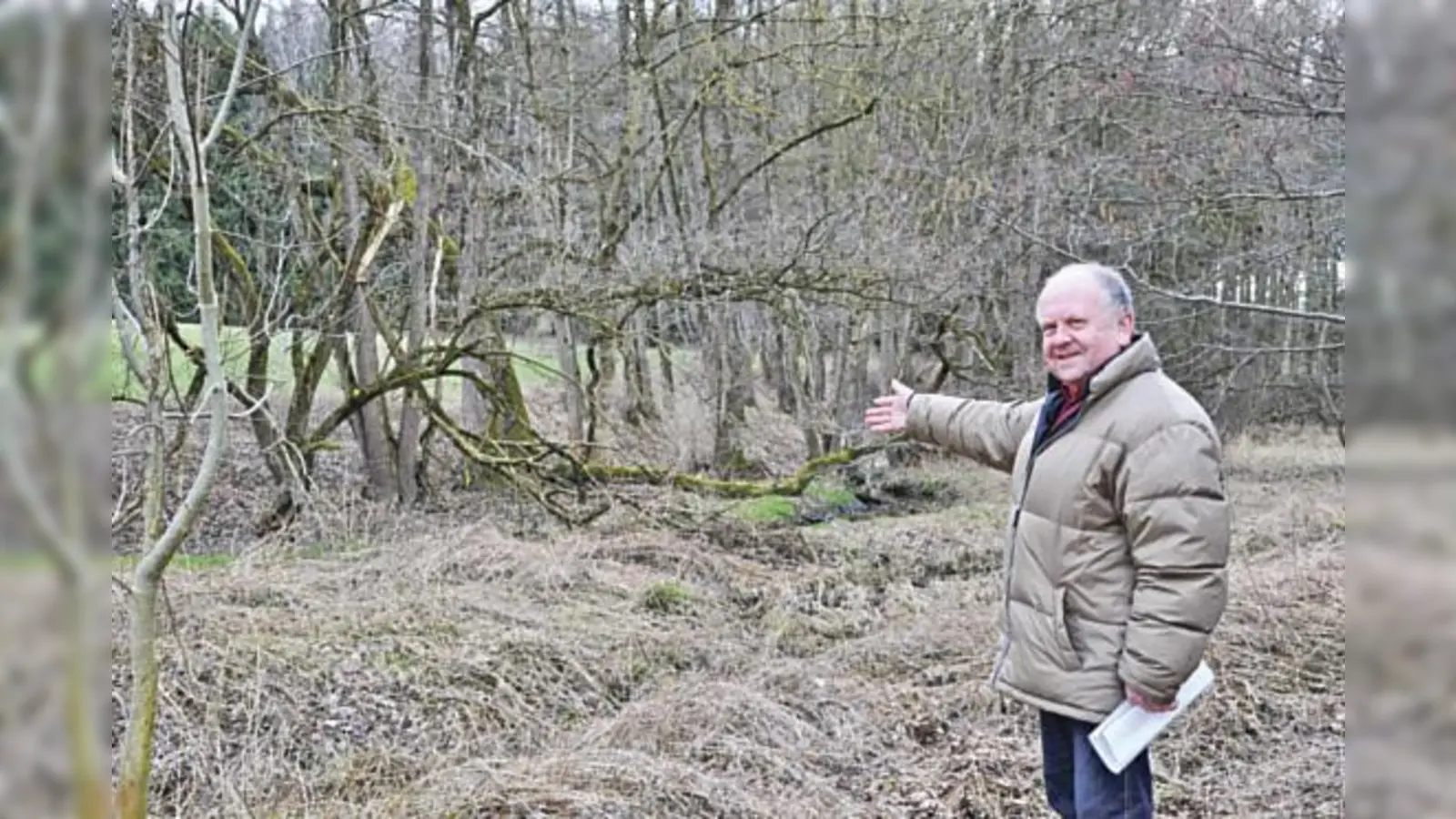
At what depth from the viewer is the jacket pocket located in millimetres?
2328

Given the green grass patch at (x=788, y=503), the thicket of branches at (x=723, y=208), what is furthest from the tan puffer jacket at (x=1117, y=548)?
the green grass patch at (x=788, y=503)

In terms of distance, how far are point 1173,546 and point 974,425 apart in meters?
0.77

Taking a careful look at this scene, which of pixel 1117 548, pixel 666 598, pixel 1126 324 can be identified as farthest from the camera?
pixel 666 598

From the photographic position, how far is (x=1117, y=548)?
88.9 inches

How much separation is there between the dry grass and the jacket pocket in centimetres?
71

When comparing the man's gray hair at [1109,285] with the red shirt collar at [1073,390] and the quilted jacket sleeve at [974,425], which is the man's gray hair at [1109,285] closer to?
the red shirt collar at [1073,390]

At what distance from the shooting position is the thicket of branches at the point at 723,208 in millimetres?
5648

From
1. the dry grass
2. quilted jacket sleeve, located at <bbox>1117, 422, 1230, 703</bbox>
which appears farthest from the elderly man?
the dry grass

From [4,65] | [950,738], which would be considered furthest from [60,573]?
[950,738]

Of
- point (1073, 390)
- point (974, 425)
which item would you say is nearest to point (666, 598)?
point (974, 425)

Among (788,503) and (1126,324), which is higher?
(1126,324)

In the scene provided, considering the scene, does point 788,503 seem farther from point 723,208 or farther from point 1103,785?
point 1103,785

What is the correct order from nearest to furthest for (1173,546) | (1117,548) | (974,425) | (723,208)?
(1173,546) < (1117,548) < (974,425) < (723,208)

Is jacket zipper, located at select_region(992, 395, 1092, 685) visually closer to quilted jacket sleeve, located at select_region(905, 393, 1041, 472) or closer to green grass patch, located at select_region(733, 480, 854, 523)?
quilted jacket sleeve, located at select_region(905, 393, 1041, 472)
